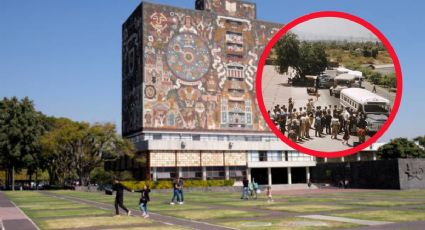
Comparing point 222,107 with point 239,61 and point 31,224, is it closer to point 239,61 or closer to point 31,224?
point 239,61

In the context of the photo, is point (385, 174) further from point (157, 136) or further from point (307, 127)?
point (307, 127)

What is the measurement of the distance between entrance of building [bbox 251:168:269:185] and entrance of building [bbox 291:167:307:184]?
5.61m

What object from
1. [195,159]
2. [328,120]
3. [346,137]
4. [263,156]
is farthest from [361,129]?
[263,156]

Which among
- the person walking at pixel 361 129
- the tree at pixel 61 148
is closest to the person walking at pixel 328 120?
the person walking at pixel 361 129

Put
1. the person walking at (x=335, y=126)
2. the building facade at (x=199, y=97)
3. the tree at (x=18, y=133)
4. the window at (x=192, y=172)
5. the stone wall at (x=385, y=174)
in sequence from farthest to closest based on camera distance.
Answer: the building facade at (x=199, y=97)
the window at (x=192, y=172)
the tree at (x=18, y=133)
the stone wall at (x=385, y=174)
the person walking at (x=335, y=126)

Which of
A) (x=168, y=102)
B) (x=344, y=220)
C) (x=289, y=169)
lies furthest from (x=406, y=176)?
(x=168, y=102)

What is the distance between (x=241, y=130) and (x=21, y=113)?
43062 mm

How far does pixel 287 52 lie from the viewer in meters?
11.6

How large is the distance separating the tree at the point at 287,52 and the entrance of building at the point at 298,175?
83309mm

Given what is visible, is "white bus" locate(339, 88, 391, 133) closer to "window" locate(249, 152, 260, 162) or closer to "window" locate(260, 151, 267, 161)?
"window" locate(249, 152, 260, 162)

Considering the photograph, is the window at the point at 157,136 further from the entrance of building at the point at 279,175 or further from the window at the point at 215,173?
the entrance of building at the point at 279,175

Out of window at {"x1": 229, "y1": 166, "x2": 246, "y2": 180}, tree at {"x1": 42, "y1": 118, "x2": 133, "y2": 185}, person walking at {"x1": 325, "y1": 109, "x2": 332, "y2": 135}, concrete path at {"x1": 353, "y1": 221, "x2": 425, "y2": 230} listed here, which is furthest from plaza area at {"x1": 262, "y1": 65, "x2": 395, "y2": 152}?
window at {"x1": 229, "y1": 166, "x2": 246, "y2": 180}

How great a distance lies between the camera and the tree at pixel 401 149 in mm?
87875

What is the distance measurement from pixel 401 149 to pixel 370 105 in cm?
8376
